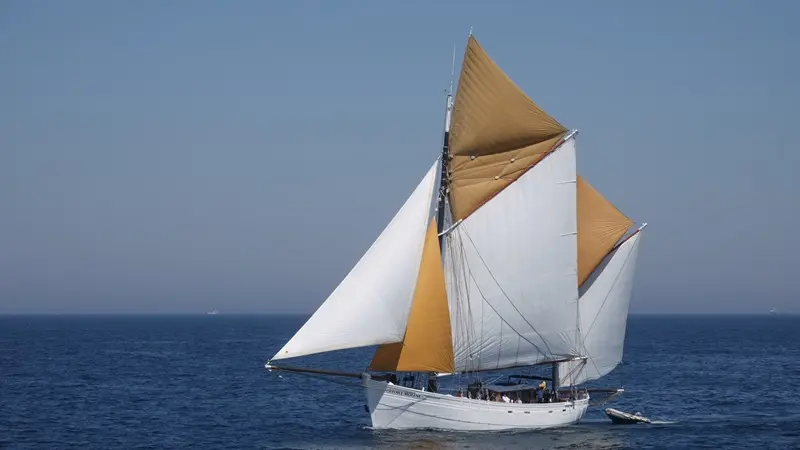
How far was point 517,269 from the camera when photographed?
169 ft

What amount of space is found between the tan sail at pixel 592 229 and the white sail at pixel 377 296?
10.9 metres

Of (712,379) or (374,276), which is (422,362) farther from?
(712,379)

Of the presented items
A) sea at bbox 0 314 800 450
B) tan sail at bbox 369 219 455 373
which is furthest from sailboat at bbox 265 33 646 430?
sea at bbox 0 314 800 450

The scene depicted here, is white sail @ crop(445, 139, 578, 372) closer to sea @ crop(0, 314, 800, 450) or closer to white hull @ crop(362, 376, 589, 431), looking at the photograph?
white hull @ crop(362, 376, 589, 431)

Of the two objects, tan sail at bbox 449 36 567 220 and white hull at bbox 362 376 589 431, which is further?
tan sail at bbox 449 36 567 220

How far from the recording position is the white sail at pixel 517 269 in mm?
51094

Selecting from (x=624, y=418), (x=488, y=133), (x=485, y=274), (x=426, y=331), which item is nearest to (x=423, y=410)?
(x=426, y=331)

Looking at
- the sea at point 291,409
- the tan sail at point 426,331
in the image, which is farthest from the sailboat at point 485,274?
the sea at point 291,409

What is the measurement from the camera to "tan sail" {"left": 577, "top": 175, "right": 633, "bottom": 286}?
181 ft

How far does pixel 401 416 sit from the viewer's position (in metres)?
47.5

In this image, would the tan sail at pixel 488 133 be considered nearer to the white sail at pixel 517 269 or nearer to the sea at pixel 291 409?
the white sail at pixel 517 269

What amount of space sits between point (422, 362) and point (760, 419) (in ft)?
71.4

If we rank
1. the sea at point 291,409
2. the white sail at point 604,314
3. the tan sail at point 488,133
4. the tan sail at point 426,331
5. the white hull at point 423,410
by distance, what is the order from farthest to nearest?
the white sail at point 604,314 → the tan sail at point 488,133 → the sea at point 291,409 → the white hull at point 423,410 → the tan sail at point 426,331

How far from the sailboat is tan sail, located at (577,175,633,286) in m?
0.08
